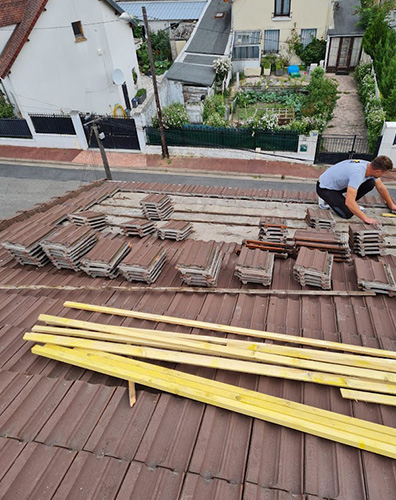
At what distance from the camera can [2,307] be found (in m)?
6.54

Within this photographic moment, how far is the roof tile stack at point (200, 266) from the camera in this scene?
6449 mm

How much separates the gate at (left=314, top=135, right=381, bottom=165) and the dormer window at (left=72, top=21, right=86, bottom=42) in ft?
56.9

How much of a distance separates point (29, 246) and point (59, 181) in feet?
48.0

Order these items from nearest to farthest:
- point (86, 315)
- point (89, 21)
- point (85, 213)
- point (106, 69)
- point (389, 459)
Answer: point (389, 459) → point (86, 315) → point (85, 213) → point (89, 21) → point (106, 69)

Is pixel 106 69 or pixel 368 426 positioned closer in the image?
pixel 368 426

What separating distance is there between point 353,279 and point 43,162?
22.2 meters

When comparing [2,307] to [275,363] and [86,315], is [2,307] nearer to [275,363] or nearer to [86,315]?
[86,315]

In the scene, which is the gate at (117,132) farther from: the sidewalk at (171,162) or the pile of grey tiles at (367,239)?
the pile of grey tiles at (367,239)

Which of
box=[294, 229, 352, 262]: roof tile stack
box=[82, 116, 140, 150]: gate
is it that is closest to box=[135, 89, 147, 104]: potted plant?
box=[82, 116, 140, 150]: gate

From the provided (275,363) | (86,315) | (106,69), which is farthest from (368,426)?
(106,69)

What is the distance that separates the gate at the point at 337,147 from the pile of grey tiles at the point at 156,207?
1315 centimetres

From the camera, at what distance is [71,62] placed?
2347cm

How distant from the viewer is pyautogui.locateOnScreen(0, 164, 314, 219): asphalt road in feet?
63.2

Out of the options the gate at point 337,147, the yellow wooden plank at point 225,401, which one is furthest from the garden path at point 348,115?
the yellow wooden plank at point 225,401
